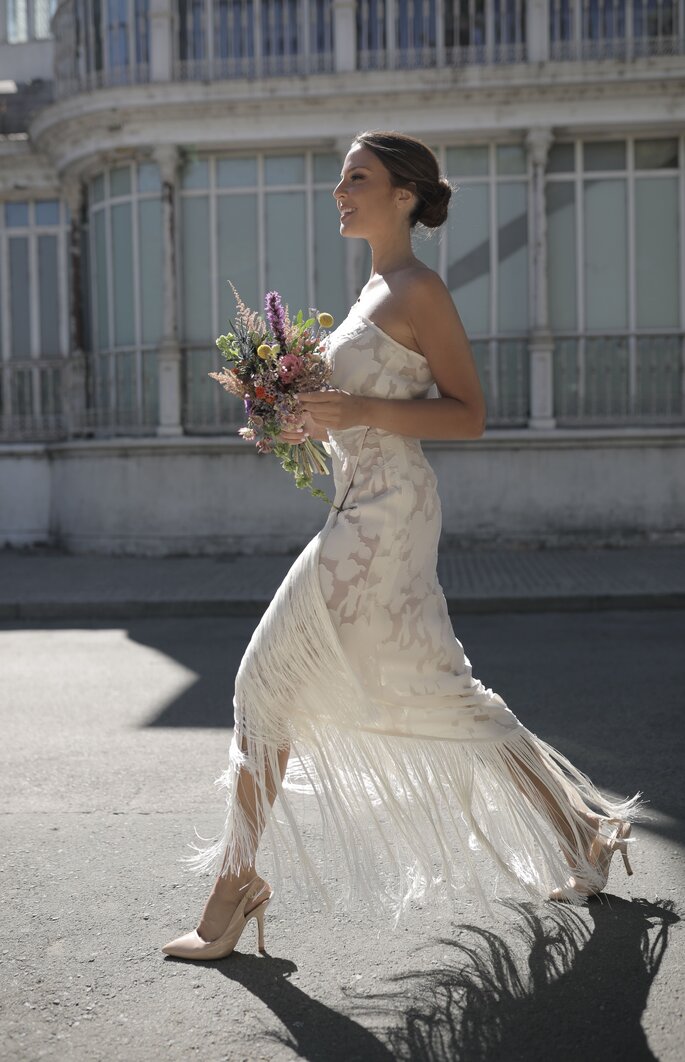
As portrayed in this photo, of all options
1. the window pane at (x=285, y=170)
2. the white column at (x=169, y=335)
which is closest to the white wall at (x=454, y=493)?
the white column at (x=169, y=335)

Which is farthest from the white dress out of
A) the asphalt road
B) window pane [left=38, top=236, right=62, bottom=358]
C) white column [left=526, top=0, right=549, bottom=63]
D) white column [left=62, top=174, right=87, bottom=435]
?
window pane [left=38, top=236, right=62, bottom=358]

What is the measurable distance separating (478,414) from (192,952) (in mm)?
1605

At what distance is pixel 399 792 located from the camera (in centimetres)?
325

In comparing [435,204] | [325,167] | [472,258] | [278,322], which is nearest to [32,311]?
[325,167]

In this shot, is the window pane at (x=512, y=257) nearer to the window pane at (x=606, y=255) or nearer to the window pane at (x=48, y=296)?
the window pane at (x=606, y=255)

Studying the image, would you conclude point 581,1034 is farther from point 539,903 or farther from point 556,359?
point 556,359

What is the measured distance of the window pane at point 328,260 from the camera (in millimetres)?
14930

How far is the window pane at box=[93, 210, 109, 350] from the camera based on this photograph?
15.7 meters

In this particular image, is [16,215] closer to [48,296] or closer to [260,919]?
[48,296]

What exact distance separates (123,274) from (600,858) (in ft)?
43.4

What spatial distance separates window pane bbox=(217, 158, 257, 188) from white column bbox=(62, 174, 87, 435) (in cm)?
218

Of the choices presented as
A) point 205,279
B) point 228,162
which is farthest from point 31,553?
point 228,162

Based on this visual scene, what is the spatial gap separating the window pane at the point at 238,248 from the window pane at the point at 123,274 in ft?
3.95

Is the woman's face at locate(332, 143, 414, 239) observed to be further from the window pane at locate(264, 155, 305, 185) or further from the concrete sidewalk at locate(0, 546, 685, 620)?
the window pane at locate(264, 155, 305, 185)
